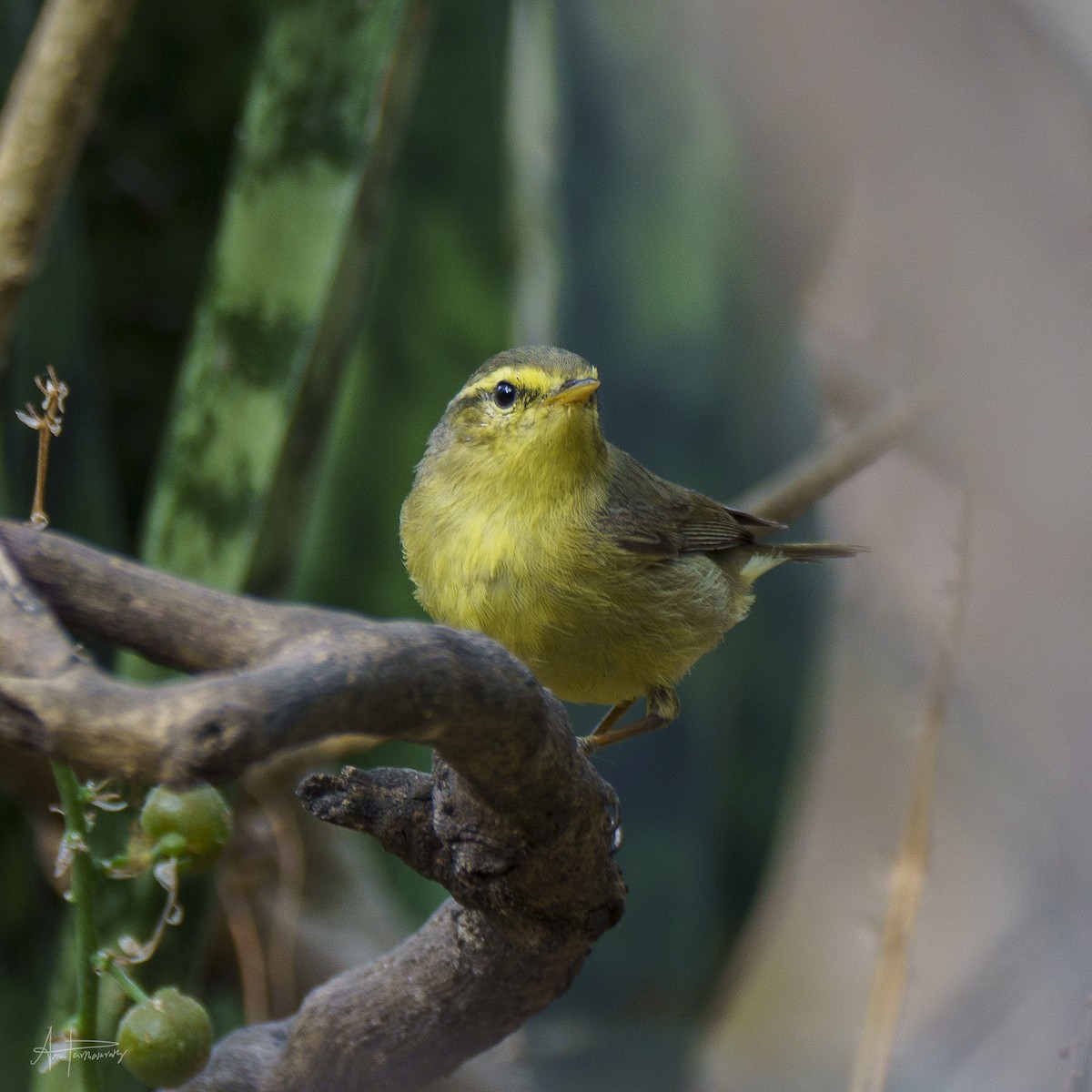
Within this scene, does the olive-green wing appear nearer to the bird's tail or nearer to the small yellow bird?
the small yellow bird

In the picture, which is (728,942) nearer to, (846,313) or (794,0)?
(846,313)

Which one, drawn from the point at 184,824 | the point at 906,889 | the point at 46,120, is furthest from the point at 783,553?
the point at 184,824

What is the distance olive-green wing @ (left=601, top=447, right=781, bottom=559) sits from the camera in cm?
238

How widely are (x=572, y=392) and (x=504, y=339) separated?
107cm

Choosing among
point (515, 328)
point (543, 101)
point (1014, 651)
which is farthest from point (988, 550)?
point (543, 101)

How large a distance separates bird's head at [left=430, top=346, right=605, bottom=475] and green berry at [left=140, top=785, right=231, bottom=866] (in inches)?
41.2

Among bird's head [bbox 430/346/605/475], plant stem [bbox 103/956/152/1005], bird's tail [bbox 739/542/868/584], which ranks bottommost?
plant stem [bbox 103/956/152/1005]

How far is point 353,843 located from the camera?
12.4 feet

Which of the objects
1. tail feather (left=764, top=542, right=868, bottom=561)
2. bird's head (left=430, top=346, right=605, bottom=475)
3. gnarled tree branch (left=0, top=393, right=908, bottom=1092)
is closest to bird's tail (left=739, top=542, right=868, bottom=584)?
tail feather (left=764, top=542, right=868, bottom=561)

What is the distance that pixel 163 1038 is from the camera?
4.50ft

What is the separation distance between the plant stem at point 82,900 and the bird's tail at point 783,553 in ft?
6.01

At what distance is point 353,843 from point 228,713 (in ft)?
9.79

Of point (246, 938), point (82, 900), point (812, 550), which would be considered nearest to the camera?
point (82, 900)

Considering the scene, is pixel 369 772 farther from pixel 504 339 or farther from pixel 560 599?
pixel 504 339
